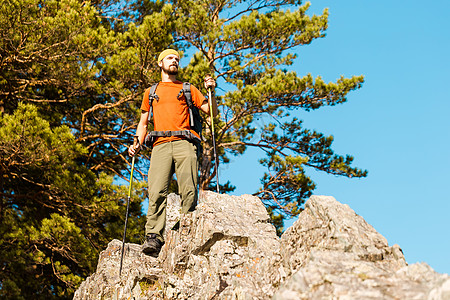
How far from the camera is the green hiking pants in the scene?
5906mm

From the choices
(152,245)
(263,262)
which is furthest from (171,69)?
(263,262)

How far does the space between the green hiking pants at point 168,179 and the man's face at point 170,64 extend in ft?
3.34

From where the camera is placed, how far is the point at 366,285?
2.55 metres

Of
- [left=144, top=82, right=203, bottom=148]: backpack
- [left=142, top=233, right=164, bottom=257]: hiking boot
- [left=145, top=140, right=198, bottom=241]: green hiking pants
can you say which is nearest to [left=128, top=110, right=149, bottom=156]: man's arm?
[left=144, top=82, right=203, bottom=148]: backpack

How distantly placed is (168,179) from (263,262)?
2.22 metres

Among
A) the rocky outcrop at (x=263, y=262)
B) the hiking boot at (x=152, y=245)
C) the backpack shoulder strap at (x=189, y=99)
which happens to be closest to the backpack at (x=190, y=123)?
the backpack shoulder strap at (x=189, y=99)

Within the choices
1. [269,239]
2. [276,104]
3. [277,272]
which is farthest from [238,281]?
[276,104]

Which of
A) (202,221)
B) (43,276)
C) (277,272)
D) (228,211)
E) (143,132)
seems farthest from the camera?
(43,276)

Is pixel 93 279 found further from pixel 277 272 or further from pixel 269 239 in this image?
pixel 277 272

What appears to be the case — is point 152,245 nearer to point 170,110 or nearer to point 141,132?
point 141,132

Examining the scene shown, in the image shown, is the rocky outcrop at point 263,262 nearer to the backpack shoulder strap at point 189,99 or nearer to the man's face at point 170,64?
the backpack shoulder strap at point 189,99

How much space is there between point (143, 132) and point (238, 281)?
10.4 feet

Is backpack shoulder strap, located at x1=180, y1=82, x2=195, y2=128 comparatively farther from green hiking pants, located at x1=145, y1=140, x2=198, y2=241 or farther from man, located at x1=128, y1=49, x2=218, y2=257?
green hiking pants, located at x1=145, y1=140, x2=198, y2=241

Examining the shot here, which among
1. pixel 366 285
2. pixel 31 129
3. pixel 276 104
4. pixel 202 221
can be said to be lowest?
pixel 366 285
